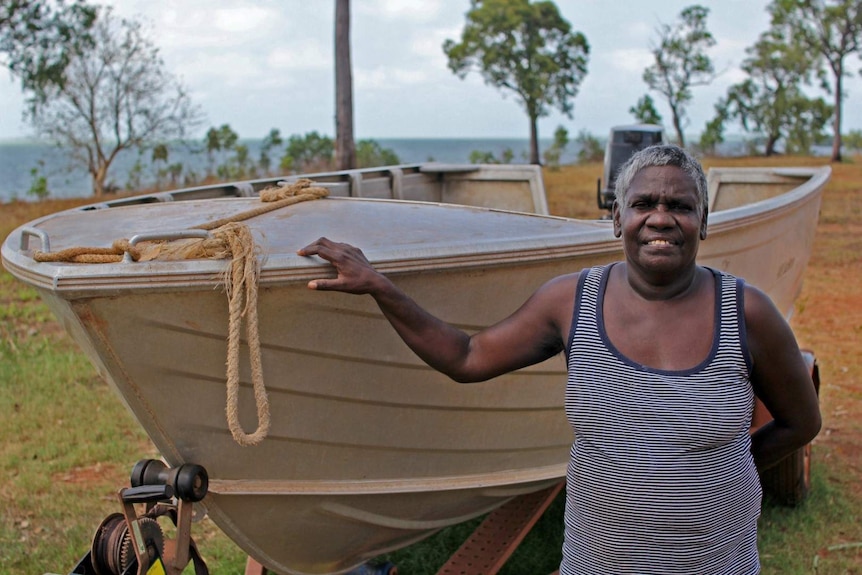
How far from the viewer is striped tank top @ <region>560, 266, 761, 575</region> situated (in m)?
1.81

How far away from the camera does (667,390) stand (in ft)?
5.93

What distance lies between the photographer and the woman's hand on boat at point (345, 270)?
2158 mm

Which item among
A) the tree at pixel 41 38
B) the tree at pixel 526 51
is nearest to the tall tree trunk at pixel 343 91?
the tree at pixel 41 38

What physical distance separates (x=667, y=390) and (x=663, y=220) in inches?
14.2

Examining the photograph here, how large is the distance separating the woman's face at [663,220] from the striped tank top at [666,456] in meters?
0.14

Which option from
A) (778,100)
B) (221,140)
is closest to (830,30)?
(778,100)

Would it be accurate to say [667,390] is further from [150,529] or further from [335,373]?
[150,529]

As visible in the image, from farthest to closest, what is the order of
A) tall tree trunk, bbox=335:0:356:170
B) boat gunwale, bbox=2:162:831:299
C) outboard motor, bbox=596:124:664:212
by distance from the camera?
tall tree trunk, bbox=335:0:356:170
outboard motor, bbox=596:124:664:212
boat gunwale, bbox=2:162:831:299

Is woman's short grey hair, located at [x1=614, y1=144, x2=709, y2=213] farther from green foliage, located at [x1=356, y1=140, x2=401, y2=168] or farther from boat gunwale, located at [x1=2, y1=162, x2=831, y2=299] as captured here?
green foliage, located at [x1=356, y1=140, x2=401, y2=168]

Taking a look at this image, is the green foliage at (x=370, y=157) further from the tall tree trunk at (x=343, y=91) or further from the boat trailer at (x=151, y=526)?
the boat trailer at (x=151, y=526)

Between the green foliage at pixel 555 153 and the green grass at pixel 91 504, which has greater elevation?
the green foliage at pixel 555 153

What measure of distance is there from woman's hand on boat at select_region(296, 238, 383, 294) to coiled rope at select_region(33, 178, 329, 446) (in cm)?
16

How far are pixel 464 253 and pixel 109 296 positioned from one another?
3.28 ft

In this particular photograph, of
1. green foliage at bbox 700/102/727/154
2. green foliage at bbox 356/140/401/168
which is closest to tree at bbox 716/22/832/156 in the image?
green foliage at bbox 700/102/727/154
